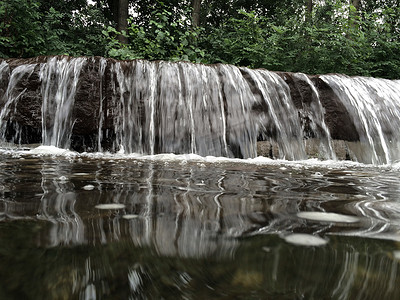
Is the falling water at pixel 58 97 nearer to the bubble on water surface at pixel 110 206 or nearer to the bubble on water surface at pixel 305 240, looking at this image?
the bubble on water surface at pixel 110 206

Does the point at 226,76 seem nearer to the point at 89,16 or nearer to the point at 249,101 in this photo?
the point at 249,101

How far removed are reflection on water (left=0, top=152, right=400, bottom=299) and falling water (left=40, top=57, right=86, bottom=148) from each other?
348 cm

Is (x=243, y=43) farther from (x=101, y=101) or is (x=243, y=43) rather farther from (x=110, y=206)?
(x=110, y=206)

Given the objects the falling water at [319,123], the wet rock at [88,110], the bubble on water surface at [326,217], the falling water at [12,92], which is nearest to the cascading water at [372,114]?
the wet rock at [88,110]

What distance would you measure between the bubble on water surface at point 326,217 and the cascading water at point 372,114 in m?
4.40

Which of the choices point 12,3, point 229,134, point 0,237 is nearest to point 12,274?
point 0,237

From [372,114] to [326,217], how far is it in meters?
5.16

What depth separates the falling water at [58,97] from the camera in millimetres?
4531

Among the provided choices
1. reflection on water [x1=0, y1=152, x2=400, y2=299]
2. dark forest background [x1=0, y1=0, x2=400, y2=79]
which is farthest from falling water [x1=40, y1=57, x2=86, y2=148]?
reflection on water [x1=0, y1=152, x2=400, y2=299]

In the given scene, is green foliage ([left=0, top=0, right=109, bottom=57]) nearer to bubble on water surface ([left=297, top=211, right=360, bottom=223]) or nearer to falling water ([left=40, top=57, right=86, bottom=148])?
falling water ([left=40, top=57, right=86, bottom=148])

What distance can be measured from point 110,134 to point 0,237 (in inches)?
158

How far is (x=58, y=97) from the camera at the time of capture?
4.71 m

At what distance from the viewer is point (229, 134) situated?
183 inches

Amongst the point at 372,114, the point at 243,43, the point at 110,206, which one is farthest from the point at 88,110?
the point at 243,43
